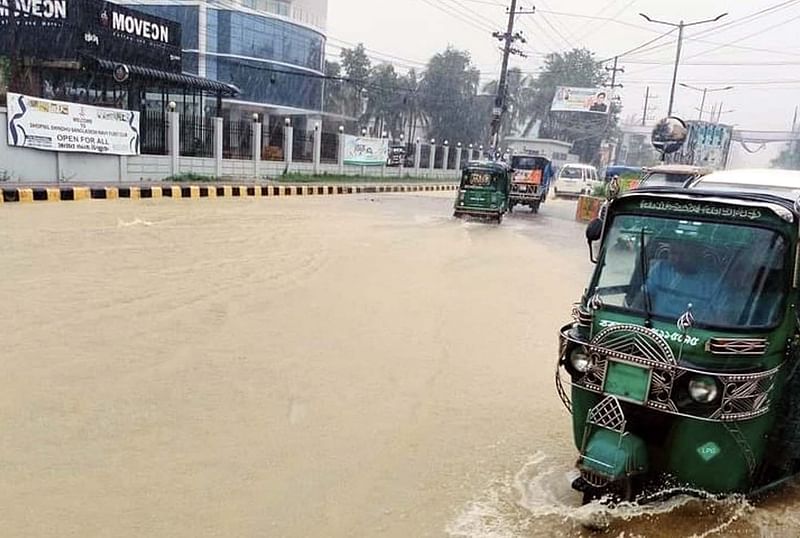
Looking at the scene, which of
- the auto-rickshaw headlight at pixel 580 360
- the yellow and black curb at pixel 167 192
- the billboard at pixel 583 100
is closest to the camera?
the auto-rickshaw headlight at pixel 580 360

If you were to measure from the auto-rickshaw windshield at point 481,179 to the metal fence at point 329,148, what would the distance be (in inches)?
467

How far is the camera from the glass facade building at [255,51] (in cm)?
4338

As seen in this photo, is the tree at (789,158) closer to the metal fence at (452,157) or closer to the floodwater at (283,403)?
the metal fence at (452,157)

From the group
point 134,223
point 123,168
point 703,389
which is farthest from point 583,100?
point 703,389

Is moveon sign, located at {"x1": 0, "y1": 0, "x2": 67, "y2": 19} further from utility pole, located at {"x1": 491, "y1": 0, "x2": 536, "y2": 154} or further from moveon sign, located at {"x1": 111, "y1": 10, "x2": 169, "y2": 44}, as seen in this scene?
utility pole, located at {"x1": 491, "y1": 0, "x2": 536, "y2": 154}

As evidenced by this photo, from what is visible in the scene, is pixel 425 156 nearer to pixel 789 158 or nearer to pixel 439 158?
pixel 439 158

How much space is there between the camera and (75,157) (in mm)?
17406

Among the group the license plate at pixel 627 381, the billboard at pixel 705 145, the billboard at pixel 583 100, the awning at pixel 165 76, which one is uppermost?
the billboard at pixel 583 100

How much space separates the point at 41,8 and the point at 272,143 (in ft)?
29.2

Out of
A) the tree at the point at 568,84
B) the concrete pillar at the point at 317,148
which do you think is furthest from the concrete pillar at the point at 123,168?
the tree at the point at 568,84

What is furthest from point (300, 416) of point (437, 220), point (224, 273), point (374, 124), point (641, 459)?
point (374, 124)

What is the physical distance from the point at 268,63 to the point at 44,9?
88.1 ft

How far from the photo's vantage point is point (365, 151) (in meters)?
32.4

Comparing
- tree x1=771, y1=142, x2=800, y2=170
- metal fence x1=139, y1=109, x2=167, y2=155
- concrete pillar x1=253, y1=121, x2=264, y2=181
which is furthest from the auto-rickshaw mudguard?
tree x1=771, y1=142, x2=800, y2=170
